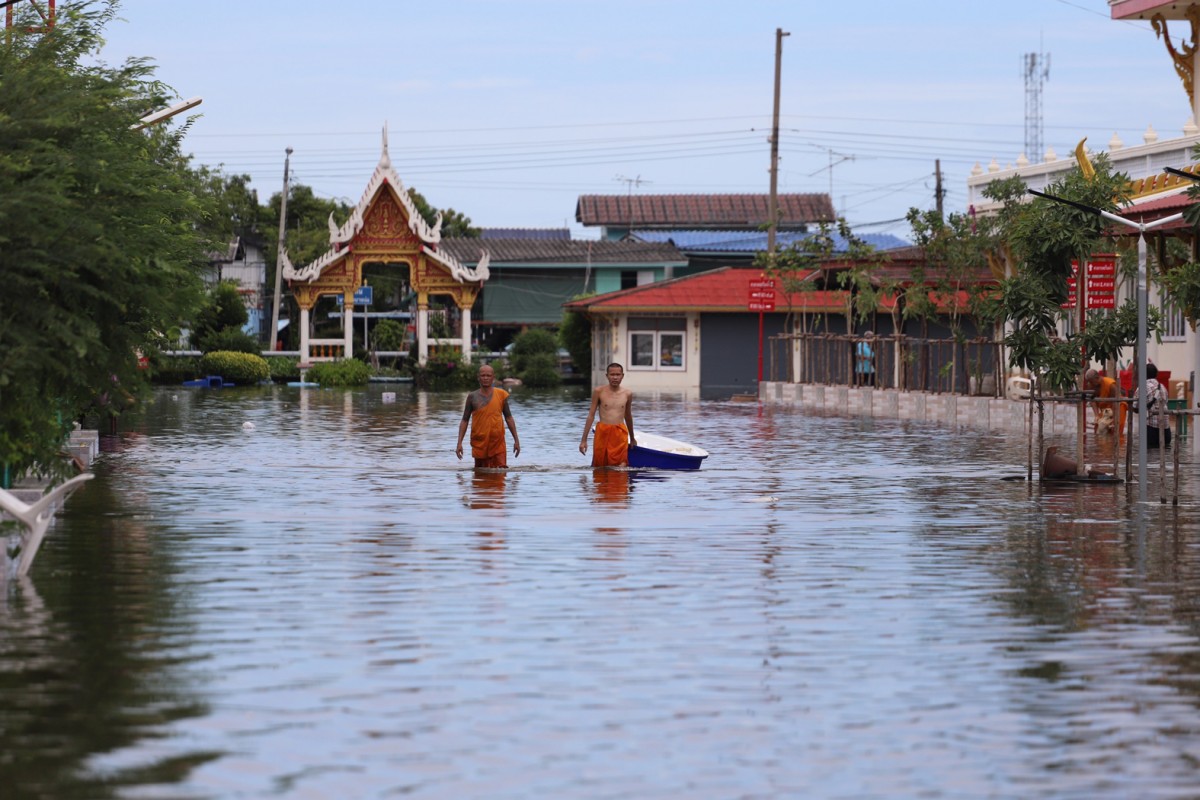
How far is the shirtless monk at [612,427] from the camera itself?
83.1ft

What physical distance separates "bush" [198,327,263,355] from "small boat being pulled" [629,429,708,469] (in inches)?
1951

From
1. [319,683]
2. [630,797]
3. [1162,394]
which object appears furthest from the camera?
[1162,394]

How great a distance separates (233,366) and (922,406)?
31789 mm

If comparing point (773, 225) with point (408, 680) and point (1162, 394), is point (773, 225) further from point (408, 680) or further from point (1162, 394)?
point (408, 680)

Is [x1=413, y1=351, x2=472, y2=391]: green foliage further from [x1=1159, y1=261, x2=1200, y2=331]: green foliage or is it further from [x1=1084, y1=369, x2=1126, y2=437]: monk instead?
[x1=1159, y1=261, x2=1200, y2=331]: green foliage

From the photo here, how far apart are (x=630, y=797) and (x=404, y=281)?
3108 inches

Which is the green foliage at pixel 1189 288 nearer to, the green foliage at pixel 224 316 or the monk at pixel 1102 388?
the monk at pixel 1102 388

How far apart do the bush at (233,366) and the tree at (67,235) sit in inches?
2059

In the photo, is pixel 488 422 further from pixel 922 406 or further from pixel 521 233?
pixel 521 233

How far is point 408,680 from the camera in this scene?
1027 cm

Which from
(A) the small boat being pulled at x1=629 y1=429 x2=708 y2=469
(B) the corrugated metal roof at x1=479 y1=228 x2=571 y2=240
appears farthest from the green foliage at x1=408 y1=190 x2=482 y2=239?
(A) the small boat being pulled at x1=629 y1=429 x2=708 y2=469

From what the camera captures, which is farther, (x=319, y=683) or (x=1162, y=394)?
(x=1162, y=394)

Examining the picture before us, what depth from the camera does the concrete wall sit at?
40.3 metres

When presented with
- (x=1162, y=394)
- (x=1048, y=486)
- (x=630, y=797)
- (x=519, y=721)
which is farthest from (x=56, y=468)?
(x=1162, y=394)
